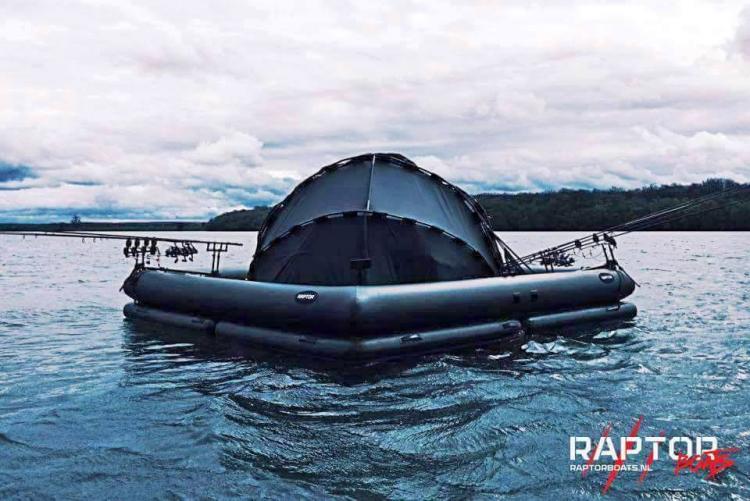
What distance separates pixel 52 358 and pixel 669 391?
333 inches

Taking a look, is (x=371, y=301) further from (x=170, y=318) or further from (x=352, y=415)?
(x=170, y=318)

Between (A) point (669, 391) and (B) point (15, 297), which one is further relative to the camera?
(B) point (15, 297)

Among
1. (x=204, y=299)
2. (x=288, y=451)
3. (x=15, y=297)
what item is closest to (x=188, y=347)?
(x=204, y=299)

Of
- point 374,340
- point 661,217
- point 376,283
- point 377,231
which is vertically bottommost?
point 374,340

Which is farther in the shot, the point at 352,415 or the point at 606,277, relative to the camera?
the point at 606,277

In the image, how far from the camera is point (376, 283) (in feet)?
30.0

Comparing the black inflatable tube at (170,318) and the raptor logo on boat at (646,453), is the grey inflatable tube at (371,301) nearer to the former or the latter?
the black inflatable tube at (170,318)

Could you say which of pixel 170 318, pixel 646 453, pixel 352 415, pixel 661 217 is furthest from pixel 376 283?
pixel 661 217

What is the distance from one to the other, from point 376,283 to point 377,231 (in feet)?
2.73

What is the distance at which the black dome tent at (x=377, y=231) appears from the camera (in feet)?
30.6

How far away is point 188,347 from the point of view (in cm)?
951

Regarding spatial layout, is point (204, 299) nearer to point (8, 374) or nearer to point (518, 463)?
point (8, 374)

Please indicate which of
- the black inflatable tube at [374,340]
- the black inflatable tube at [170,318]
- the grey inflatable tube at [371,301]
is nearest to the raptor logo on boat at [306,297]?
the grey inflatable tube at [371,301]

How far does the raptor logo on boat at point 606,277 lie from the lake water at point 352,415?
120 centimetres
